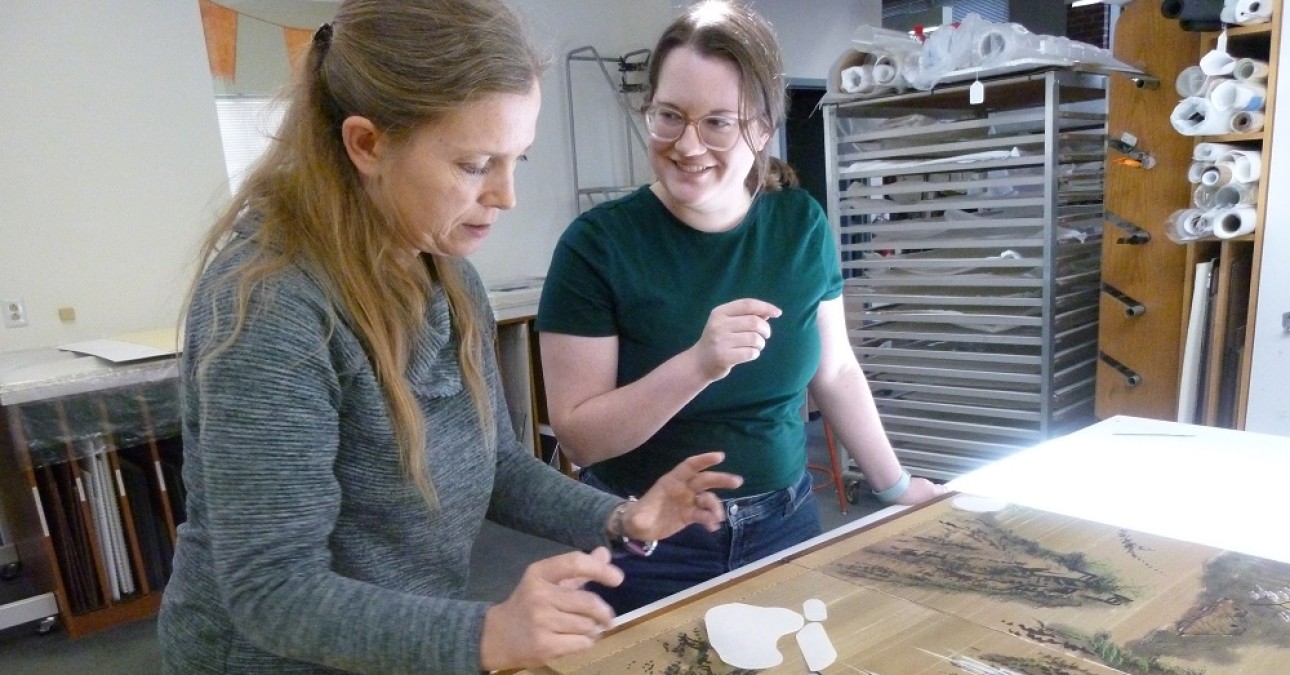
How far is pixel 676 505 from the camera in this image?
914 millimetres

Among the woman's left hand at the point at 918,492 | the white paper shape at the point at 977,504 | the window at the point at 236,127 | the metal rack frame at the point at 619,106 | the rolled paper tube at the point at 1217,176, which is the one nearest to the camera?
the white paper shape at the point at 977,504

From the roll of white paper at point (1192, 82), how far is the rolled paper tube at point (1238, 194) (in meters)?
0.24

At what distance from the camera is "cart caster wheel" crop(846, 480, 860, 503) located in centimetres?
315

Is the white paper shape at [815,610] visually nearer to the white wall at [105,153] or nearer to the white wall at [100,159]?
the white wall at [105,153]

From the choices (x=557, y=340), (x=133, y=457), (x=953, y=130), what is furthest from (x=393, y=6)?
(x=133, y=457)

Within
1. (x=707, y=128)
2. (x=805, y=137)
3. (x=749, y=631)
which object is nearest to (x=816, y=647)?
(x=749, y=631)

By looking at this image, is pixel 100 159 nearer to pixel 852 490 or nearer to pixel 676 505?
pixel 676 505

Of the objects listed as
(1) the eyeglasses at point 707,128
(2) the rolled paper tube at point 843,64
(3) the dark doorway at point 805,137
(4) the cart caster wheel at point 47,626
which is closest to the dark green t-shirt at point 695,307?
(1) the eyeglasses at point 707,128

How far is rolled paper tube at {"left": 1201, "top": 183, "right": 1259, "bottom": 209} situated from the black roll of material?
401 mm

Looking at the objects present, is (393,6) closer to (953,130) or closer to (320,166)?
(320,166)

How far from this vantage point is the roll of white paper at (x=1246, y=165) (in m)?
2.07

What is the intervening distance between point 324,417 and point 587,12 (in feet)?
11.8

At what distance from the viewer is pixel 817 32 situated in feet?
15.2

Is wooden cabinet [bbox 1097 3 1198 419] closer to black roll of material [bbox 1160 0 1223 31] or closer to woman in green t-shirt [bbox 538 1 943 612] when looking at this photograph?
black roll of material [bbox 1160 0 1223 31]
